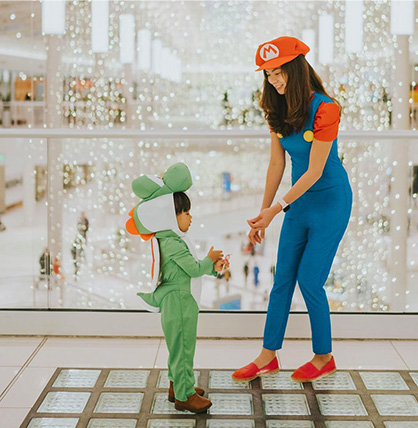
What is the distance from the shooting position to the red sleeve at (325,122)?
218 cm

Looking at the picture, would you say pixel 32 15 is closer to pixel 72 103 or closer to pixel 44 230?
pixel 72 103

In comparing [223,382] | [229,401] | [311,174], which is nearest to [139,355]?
[223,382]

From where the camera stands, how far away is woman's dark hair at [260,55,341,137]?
2.18m

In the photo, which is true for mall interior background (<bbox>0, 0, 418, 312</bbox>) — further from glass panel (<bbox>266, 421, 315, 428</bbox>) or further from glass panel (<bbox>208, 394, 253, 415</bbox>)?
glass panel (<bbox>266, 421, 315, 428</bbox>)

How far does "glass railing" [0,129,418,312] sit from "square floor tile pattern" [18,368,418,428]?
508mm

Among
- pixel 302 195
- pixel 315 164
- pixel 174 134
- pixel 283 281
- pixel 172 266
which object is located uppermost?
pixel 174 134

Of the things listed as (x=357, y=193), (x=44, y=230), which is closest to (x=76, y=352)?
(x=44, y=230)

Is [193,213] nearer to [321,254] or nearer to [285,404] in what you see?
[321,254]

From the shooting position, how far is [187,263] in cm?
211

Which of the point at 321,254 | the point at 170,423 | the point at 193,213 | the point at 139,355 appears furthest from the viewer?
the point at 193,213

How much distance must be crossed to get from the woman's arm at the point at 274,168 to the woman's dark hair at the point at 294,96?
0.14 metres

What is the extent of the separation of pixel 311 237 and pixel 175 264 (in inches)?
20.7

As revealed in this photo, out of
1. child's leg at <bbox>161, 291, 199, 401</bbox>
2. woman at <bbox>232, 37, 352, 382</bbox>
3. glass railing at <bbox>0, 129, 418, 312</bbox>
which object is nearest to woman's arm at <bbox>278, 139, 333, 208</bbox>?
woman at <bbox>232, 37, 352, 382</bbox>

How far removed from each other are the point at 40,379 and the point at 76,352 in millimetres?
298
